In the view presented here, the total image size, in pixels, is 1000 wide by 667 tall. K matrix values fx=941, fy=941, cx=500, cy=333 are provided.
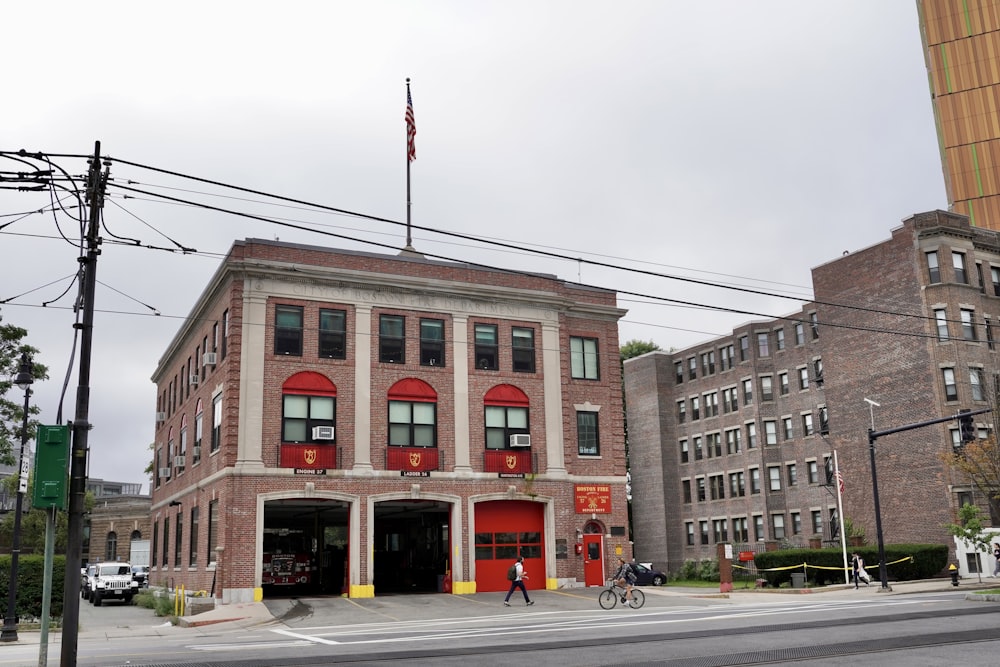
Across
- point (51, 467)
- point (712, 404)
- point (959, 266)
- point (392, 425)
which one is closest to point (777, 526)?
point (712, 404)

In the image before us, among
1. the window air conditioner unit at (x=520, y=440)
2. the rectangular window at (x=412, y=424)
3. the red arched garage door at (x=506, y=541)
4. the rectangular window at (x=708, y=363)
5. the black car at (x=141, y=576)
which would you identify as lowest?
the black car at (x=141, y=576)

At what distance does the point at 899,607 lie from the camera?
1003 inches

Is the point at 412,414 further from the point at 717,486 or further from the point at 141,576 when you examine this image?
the point at 717,486

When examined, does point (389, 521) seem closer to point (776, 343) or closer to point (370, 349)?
point (370, 349)

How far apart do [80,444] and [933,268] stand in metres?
46.1

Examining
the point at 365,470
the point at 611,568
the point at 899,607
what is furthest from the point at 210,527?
the point at 899,607

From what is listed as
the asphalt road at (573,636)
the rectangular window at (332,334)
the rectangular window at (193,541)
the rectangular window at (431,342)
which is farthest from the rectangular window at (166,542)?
the rectangular window at (431,342)

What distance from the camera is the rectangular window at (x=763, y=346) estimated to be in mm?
64875

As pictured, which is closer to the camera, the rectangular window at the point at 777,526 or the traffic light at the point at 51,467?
the traffic light at the point at 51,467

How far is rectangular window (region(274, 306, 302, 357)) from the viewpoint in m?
36.4

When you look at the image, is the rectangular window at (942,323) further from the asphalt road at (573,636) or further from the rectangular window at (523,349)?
the rectangular window at (523,349)

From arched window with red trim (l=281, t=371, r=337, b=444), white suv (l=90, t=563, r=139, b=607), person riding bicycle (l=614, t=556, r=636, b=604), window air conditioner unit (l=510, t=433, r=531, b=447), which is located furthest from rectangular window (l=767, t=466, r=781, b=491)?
white suv (l=90, t=563, r=139, b=607)

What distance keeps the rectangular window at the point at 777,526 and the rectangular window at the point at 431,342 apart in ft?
109

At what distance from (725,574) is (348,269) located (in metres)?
19.5
